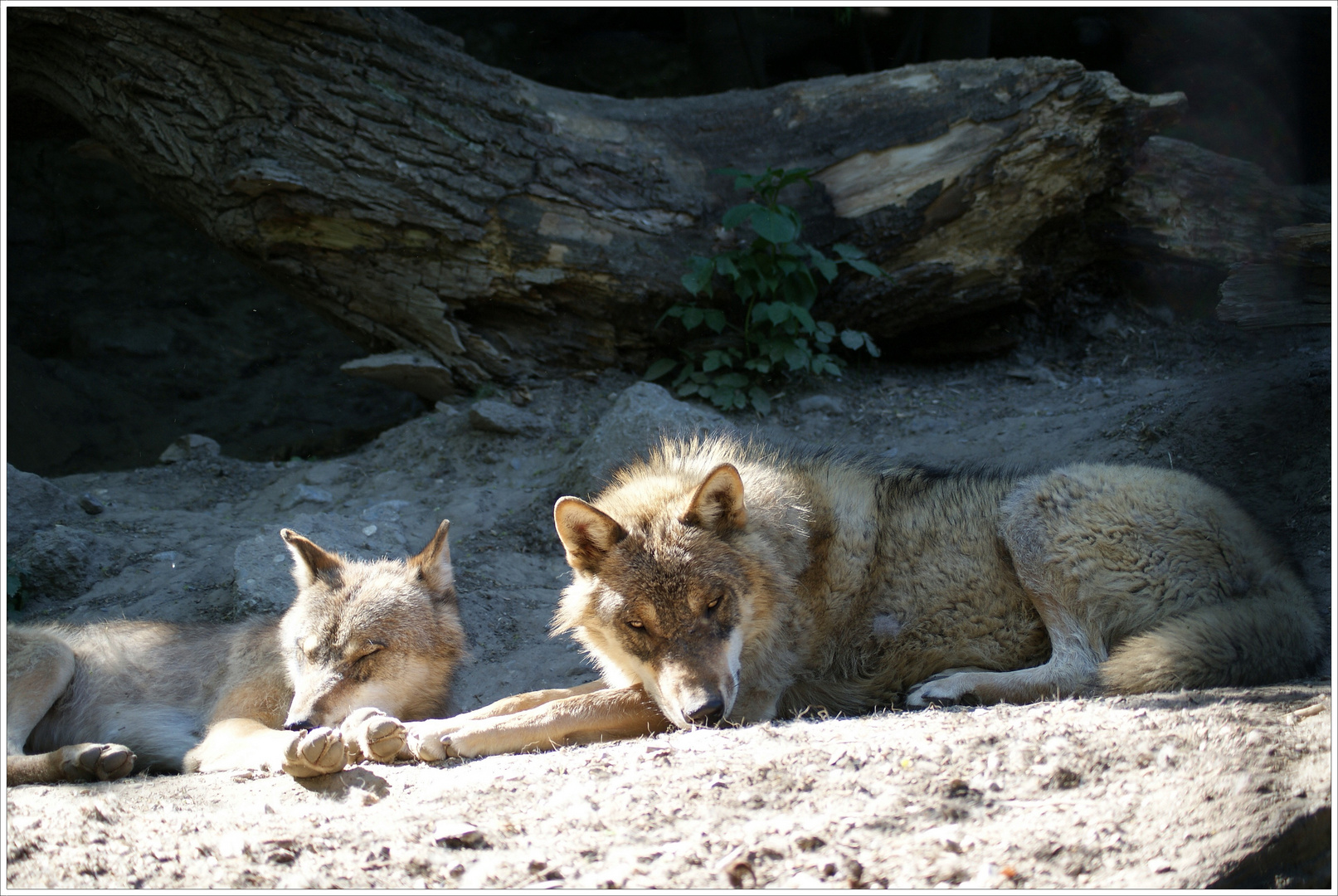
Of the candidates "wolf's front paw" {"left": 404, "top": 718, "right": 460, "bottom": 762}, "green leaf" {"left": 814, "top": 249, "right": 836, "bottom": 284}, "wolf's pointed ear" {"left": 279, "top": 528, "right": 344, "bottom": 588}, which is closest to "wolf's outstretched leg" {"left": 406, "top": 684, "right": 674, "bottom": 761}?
"wolf's front paw" {"left": 404, "top": 718, "right": 460, "bottom": 762}

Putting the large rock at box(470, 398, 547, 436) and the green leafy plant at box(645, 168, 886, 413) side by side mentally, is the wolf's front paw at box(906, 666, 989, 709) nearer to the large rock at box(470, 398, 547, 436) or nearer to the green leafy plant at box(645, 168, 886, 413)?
the green leafy plant at box(645, 168, 886, 413)

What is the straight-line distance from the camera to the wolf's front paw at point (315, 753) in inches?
117

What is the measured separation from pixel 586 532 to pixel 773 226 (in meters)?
3.67

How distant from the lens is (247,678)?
13.3 feet

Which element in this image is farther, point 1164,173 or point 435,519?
point 1164,173

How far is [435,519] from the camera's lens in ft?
20.5

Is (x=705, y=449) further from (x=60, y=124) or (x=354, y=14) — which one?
(x=60, y=124)

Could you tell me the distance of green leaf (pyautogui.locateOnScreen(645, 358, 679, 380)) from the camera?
725 cm

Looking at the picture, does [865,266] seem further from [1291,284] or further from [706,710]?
[706,710]

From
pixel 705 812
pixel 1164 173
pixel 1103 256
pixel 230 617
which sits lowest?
pixel 230 617

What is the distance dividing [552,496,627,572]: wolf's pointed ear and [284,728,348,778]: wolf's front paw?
3.65 ft

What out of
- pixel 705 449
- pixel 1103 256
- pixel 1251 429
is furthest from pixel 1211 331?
pixel 705 449

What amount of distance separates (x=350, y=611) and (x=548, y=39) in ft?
45.7

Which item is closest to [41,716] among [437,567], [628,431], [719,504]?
[437,567]
